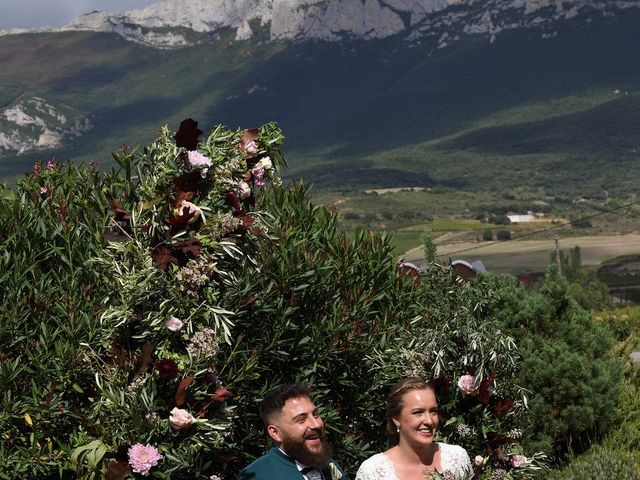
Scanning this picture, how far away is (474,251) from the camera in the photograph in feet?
498

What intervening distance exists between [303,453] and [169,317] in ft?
3.68

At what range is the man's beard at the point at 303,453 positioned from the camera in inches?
211

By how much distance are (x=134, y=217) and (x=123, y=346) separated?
2.60ft

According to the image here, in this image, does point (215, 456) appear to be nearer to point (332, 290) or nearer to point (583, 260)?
point (332, 290)

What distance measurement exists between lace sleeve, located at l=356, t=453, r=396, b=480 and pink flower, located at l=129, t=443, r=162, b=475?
1443mm

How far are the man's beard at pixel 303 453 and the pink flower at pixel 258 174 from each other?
5.62ft

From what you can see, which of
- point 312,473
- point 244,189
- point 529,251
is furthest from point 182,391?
point 529,251

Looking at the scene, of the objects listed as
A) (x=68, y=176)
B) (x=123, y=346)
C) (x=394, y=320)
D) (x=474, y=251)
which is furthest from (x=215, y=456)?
(x=474, y=251)

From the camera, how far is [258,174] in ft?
20.1

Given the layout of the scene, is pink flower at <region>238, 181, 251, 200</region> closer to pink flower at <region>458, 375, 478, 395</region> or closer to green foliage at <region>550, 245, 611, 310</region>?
pink flower at <region>458, 375, 478, 395</region>

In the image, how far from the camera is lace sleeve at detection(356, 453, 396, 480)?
230 inches

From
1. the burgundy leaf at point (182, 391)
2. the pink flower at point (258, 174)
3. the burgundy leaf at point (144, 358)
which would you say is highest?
the pink flower at point (258, 174)

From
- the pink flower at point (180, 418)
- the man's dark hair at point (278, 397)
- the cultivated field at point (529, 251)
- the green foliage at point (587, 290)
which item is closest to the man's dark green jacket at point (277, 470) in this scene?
the man's dark hair at point (278, 397)

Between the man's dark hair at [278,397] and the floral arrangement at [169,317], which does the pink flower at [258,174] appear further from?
the man's dark hair at [278,397]
